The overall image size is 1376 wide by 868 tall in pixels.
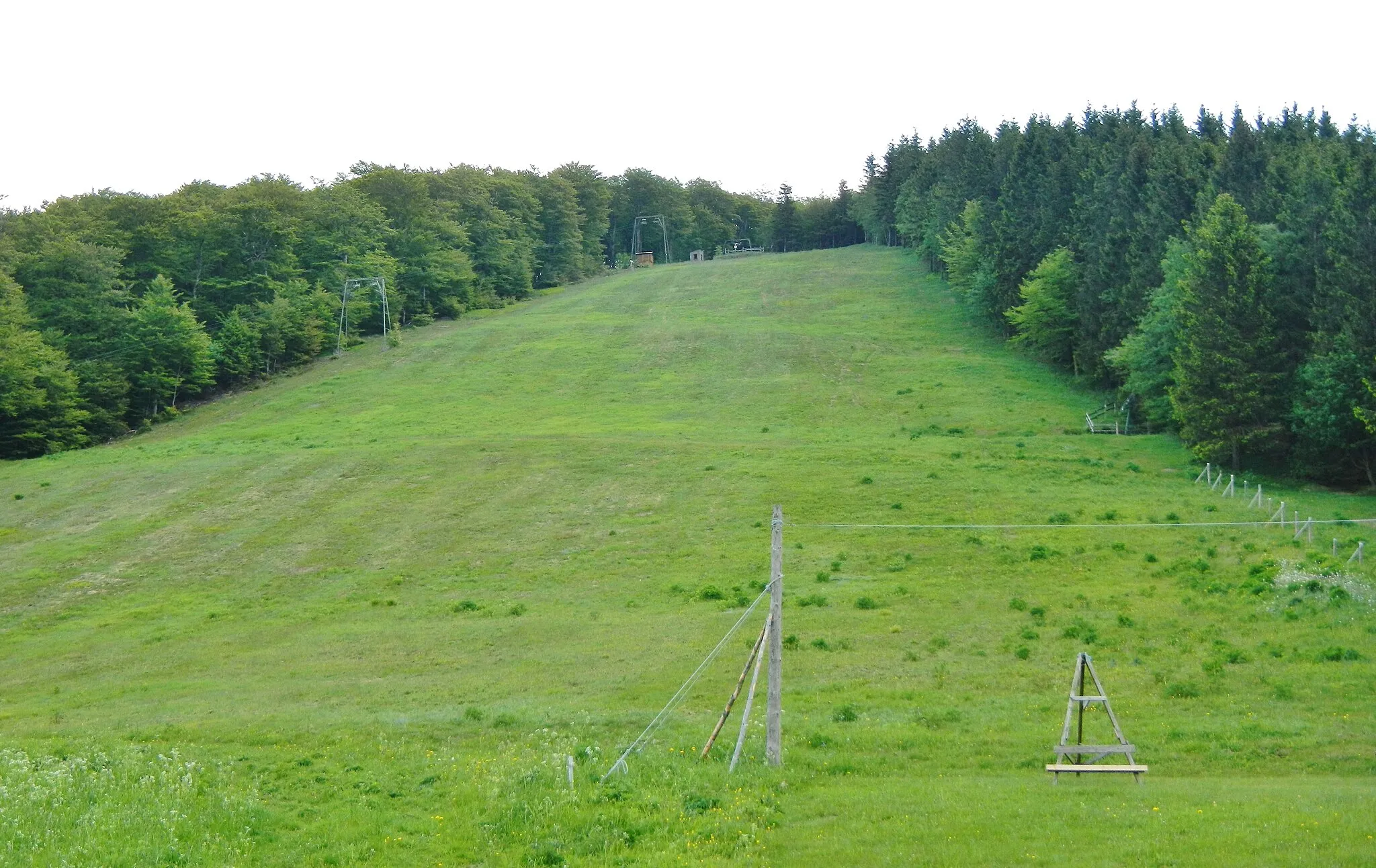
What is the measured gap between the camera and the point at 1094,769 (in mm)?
18672

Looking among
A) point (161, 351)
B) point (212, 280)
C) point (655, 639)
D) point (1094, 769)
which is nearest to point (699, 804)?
point (1094, 769)

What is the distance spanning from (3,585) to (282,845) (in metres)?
33.7

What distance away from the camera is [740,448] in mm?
61562

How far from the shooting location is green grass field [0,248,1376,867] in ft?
56.4

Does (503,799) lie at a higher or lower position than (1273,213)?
lower

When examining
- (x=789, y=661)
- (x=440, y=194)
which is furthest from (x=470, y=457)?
(x=440, y=194)

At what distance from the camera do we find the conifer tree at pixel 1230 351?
174 ft

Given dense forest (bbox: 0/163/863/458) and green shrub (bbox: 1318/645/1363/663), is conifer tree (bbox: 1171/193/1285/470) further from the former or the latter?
dense forest (bbox: 0/163/863/458)

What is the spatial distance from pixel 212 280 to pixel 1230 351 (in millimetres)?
78078

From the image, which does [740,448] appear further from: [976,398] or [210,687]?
[210,687]

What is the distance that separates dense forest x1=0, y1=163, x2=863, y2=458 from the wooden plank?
71609 millimetres

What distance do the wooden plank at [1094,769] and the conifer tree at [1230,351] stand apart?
38.7 metres

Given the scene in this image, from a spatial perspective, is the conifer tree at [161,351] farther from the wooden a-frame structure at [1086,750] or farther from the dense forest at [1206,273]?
the wooden a-frame structure at [1086,750]

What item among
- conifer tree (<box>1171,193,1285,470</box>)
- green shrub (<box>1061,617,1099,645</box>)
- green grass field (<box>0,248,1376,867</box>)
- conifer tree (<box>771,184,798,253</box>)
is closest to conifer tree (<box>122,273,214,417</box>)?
green grass field (<box>0,248,1376,867</box>)
